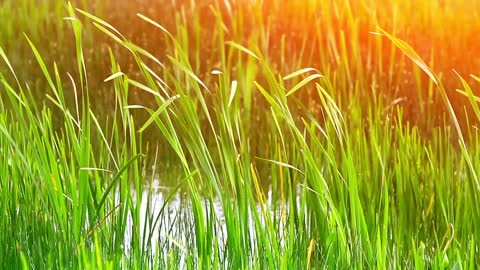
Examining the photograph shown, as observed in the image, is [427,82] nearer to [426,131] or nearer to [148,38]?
[426,131]

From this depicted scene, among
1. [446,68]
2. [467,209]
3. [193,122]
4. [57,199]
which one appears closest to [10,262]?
[57,199]

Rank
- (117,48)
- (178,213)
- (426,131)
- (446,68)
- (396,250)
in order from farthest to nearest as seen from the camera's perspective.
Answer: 1. (117,48)
2. (446,68)
3. (426,131)
4. (178,213)
5. (396,250)

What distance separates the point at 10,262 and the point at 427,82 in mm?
1864

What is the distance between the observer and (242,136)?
170 centimetres

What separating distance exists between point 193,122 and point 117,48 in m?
1.87

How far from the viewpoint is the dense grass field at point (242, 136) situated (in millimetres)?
1530

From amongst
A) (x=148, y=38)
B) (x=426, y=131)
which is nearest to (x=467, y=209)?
(x=426, y=131)

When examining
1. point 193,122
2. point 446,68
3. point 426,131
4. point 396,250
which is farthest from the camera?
point 446,68

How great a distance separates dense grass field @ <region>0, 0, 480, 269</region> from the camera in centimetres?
153

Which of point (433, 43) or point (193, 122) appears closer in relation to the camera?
point (193, 122)

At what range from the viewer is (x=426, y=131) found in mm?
2898

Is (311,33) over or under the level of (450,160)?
over

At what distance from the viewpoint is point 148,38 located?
10.8 feet

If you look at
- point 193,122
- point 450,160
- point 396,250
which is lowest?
point 396,250
